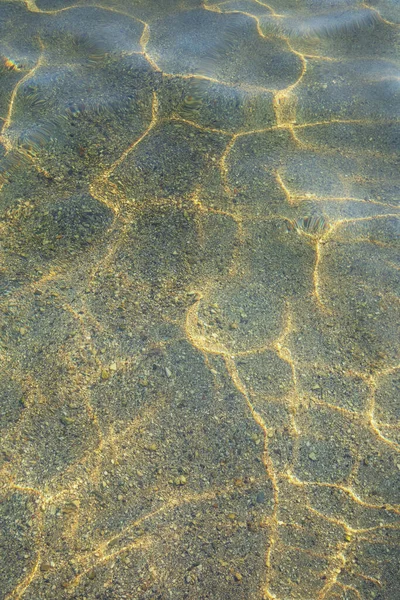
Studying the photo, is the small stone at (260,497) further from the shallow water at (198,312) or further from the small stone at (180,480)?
the small stone at (180,480)

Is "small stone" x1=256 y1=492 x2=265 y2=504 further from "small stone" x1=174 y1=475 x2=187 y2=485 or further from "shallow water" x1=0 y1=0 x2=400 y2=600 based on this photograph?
"small stone" x1=174 y1=475 x2=187 y2=485

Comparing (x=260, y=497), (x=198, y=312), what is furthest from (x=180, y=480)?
(x=198, y=312)

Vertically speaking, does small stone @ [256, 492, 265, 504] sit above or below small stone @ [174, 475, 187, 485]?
below

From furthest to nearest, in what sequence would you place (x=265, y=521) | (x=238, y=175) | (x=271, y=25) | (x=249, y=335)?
(x=271, y=25), (x=238, y=175), (x=249, y=335), (x=265, y=521)

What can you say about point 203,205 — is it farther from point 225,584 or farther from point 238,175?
point 225,584

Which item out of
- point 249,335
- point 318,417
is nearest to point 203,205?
point 249,335

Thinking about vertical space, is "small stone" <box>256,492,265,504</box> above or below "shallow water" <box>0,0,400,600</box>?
below

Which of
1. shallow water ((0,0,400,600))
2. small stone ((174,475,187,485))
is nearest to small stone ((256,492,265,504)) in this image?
shallow water ((0,0,400,600))

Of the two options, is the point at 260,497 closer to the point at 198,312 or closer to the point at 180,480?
the point at 180,480

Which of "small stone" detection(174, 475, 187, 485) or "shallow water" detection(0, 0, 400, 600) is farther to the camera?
"small stone" detection(174, 475, 187, 485)
